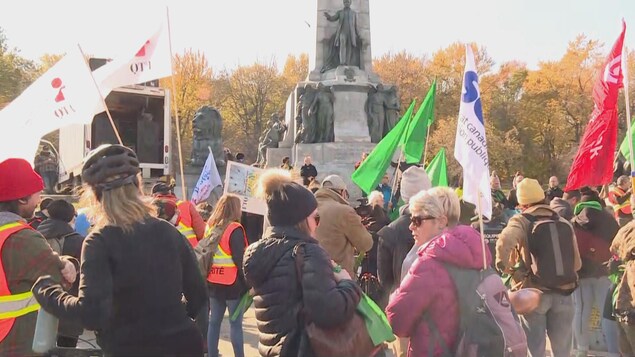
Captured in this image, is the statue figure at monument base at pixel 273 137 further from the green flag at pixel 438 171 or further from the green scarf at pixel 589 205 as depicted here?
the green scarf at pixel 589 205

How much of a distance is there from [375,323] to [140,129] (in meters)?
15.8

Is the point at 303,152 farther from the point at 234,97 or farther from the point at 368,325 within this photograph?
the point at 234,97

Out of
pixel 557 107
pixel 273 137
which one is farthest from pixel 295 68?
pixel 273 137

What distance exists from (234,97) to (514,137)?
72.8ft

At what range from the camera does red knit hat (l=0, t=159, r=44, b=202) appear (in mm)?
3215

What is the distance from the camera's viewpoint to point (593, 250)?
6.03 meters

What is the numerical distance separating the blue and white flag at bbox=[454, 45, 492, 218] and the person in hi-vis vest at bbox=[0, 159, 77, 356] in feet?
7.45

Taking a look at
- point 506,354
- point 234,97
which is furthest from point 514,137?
point 506,354

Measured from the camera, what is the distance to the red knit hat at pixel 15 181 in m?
3.21

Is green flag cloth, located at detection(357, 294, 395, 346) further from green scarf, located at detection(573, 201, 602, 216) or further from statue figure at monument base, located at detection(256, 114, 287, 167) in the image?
statue figure at monument base, located at detection(256, 114, 287, 167)

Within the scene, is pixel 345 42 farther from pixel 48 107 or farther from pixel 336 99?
pixel 48 107

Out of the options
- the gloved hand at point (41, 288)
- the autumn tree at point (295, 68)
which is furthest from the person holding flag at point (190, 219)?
the autumn tree at point (295, 68)

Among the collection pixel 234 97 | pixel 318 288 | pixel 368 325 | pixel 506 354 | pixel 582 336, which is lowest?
pixel 582 336

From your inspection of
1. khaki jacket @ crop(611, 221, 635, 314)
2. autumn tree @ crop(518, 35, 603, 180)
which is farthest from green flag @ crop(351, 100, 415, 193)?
autumn tree @ crop(518, 35, 603, 180)
